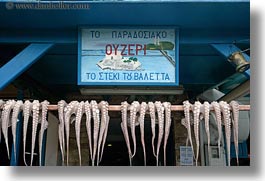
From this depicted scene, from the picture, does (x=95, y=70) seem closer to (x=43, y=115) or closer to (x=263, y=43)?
(x=43, y=115)

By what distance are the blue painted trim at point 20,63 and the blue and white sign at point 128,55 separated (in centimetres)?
35

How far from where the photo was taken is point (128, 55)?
3064 mm

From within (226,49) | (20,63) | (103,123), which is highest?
(226,49)

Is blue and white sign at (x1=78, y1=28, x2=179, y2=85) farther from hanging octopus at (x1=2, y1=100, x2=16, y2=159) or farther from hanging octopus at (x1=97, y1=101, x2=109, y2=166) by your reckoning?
hanging octopus at (x1=2, y1=100, x2=16, y2=159)

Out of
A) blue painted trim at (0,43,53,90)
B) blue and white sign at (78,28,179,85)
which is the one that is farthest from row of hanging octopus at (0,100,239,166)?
blue and white sign at (78,28,179,85)

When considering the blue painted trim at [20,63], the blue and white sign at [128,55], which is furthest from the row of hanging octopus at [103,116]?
the blue and white sign at [128,55]

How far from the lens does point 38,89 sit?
453cm

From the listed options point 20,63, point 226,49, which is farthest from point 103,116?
point 226,49

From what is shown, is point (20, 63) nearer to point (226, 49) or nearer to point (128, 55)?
point (128, 55)

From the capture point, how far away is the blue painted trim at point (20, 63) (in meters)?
2.89

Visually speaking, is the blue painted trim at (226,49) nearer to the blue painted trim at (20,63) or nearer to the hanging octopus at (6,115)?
the blue painted trim at (20,63)

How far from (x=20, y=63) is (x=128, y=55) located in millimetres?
851

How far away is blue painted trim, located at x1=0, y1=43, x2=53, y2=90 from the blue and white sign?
1.15 ft

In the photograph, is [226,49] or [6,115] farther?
[226,49]
